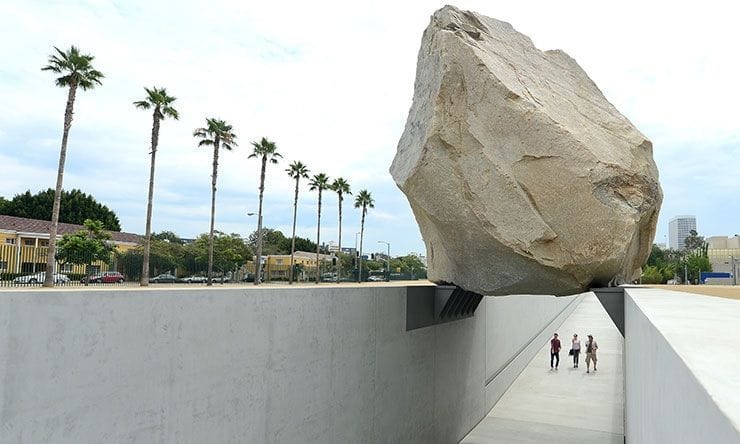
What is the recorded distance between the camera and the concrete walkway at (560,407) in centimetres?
1838

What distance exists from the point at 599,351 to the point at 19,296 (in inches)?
1519

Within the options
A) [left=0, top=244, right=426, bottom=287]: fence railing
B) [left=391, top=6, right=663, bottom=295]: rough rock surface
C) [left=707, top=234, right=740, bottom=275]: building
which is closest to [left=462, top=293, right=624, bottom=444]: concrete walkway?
[left=0, top=244, right=426, bottom=287]: fence railing

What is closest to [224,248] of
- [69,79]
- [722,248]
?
[69,79]

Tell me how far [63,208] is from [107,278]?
154ft

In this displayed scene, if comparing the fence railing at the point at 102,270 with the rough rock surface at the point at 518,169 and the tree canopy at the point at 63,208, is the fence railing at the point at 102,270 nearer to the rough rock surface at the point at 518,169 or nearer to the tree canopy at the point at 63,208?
the rough rock surface at the point at 518,169

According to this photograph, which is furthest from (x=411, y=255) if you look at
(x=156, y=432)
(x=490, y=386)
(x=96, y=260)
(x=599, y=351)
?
(x=156, y=432)

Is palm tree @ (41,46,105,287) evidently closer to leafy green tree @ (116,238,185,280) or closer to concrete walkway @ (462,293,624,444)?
leafy green tree @ (116,238,185,280)

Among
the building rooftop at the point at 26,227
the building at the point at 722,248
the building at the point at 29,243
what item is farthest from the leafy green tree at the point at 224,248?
the building at the point at 722,248

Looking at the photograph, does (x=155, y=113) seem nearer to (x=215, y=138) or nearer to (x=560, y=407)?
(x=215, y=138)

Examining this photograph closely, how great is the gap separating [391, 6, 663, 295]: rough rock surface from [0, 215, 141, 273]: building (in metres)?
8.18

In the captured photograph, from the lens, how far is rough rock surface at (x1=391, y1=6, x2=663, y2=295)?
8.88 m

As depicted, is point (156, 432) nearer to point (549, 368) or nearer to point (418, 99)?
point (418, 99)

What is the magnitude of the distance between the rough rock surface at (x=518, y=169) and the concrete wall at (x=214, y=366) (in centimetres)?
313

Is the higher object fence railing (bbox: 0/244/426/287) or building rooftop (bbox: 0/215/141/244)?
building rooftop (bbox: 0/215/141/244)
